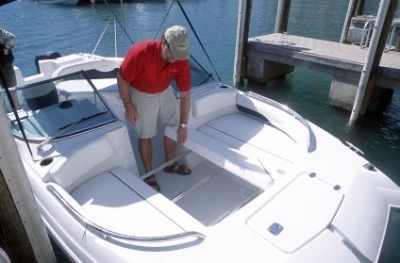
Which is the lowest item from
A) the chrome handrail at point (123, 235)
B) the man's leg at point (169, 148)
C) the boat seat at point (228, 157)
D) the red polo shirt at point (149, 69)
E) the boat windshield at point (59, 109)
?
the man's leg at point (169, 148)

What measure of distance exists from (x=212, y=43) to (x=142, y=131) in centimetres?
1042

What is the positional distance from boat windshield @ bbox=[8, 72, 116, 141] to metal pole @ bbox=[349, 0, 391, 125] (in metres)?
4.85

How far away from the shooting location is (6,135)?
1.94m

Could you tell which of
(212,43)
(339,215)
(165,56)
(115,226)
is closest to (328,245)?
(339,215)

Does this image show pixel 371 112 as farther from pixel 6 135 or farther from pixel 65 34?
pixel 65 34

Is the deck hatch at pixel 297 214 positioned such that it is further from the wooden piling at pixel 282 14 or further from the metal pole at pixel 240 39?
the wooden piling at pixel 282 14

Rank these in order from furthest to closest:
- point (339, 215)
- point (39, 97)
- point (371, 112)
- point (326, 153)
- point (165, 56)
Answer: point (371, 112) → point (39, 97) → point (326, 153) → point (165, 56) → point (339, 215)

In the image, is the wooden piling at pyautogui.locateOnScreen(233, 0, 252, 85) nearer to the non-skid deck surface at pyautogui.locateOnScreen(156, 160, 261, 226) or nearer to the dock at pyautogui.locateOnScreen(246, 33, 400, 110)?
the dock at pyautogui.locateOnScreen(246, 33, 400, 110)

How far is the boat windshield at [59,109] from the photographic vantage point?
2943 mm

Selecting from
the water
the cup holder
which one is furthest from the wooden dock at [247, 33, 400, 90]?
the cup holder

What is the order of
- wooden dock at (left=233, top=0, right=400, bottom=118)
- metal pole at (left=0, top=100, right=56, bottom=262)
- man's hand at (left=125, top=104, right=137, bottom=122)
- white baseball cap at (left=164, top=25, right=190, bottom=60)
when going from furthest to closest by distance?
wooden dock at (left=233, top=0, right=400, bottom=118) < man's hand at (left=125, top=104, right=137, bottom=122) < white baseball cap at (left=164, top=25, right=190, bottom=60) < metal pole at (left=0, top=100, right=56, bottom=262)

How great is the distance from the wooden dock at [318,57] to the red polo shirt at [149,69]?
15.4 ft

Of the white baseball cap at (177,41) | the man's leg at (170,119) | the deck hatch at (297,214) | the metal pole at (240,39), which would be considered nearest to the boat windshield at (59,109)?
the man's leg at (170,119)

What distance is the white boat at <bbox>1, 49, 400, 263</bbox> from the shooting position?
6.72ft
